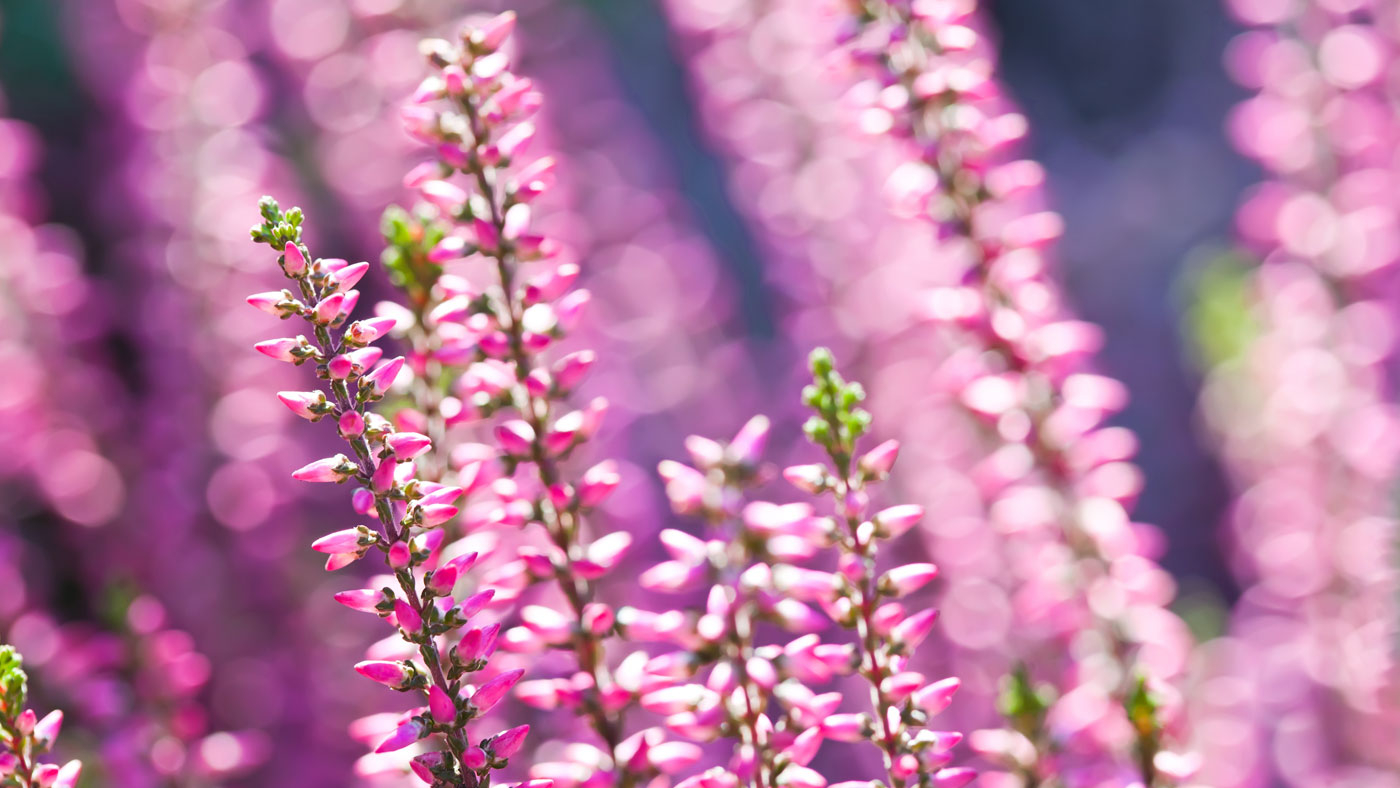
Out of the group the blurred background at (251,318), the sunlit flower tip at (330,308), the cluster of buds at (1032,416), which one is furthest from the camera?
the blurred background at (251,318)

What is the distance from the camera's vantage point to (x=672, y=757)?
39 cm

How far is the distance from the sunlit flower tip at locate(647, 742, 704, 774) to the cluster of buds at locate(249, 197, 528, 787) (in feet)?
Answer: 0.18

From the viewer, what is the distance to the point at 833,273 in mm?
874

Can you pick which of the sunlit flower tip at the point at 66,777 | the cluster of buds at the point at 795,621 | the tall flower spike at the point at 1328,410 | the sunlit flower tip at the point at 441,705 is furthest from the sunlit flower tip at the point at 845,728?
the tall flower spike at the point at 1328,410

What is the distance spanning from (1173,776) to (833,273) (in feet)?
1.61

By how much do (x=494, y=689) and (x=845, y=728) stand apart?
0.36ft

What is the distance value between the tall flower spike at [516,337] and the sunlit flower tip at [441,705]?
5 centimetres

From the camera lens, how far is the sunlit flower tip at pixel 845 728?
14.7 inches

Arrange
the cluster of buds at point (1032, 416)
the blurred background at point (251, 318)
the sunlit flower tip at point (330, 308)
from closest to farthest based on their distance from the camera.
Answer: the sunlit flower tip at point (330, 308)
the cluster of buds at point (1032, 416)
the blurred background at point (251, 318)

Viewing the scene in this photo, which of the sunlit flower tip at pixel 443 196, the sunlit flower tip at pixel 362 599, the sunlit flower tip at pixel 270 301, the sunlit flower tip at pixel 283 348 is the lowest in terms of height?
the sunlit flower tip at pixel 362 599

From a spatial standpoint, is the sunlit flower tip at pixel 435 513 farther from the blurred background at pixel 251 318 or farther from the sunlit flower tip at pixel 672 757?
the blurred background at pixel 251 318

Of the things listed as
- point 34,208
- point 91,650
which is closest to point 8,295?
point 34,208

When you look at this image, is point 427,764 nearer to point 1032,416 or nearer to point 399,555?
point 399,555

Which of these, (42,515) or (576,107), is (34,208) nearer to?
(42,515)
